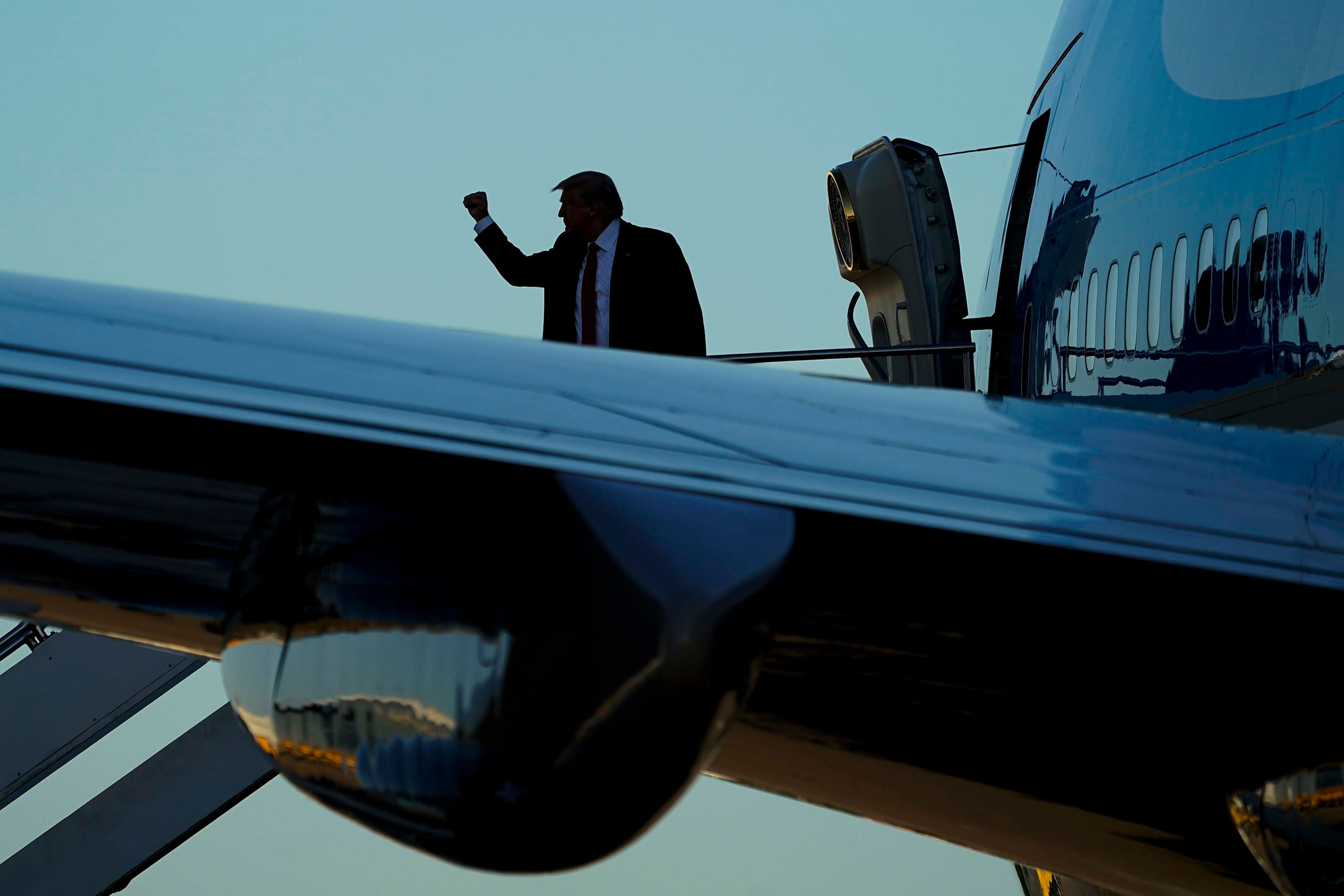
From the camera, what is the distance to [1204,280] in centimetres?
503

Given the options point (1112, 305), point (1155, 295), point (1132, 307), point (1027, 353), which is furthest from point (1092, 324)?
point (1027, 353)

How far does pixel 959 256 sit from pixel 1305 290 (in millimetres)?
4956

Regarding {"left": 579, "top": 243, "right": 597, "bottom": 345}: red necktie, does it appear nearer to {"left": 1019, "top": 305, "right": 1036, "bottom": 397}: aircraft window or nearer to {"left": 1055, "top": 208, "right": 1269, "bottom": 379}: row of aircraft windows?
{"left": 1055, "top": 208, "right": 1269, "bottom": 379}: row of aircraft windows

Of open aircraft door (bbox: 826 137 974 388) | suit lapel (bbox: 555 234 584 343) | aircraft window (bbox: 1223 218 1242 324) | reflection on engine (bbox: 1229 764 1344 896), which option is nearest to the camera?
reflection on engine (bbox: 1229 764 1344 896)

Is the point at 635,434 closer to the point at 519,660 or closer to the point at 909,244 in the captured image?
the point at 519,660

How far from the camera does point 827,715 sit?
2.19 meters

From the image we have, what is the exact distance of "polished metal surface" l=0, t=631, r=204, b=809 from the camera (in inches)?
464

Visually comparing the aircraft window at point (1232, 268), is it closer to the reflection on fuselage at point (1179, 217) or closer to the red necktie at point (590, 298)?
the reflection on fuselage at point (1179, 217)

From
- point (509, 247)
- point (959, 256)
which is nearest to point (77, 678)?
point (509, 247)

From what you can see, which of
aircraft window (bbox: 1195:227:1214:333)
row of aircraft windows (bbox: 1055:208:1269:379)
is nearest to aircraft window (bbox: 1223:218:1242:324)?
row of aircraft windows (bbox: 1055:208:1269:379)

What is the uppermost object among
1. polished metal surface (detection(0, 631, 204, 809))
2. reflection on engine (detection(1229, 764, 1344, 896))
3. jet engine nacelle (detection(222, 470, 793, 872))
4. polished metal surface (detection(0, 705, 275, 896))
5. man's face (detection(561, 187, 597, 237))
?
man's face (detection(561, 187, 597, 237))

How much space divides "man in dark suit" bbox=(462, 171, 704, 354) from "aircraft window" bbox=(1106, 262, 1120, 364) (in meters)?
1.68

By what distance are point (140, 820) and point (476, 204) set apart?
22.8ft

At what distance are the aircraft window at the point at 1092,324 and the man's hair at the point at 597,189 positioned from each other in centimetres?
206
